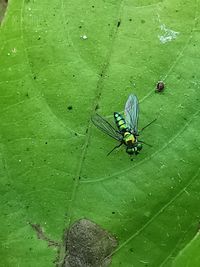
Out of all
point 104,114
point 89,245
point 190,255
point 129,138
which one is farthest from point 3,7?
point 190,255

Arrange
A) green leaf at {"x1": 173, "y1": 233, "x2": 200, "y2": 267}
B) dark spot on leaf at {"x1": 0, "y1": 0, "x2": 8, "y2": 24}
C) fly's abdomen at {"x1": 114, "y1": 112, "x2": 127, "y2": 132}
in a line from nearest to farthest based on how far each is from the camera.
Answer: green leaf at {"x1": 173, "y1": 233, "x2": 200, "y2": 267}, fly's abdomen at {"x1": 114, "y1": 112, "x2": 127, "y2": 132}, dark spot on leaf at {"x1": 0, "y1": 0, "x2": 8, "y2": 24}

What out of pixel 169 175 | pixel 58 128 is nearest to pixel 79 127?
pixel 58 128

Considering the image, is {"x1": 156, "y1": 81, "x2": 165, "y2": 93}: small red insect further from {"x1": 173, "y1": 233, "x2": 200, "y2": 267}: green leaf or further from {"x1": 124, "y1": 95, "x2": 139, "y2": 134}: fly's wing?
{"x1": 173, "y1": 233, "x2": 200, "y2": 267}: green leaf

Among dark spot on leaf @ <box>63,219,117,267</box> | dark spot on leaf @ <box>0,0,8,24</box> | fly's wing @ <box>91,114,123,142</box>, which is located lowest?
dark spot on leaf @ <box>63,219,117,267</box>

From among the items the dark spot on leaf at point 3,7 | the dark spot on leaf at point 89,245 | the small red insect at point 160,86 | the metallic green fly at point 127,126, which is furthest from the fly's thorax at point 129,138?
the dark spot on leaf at point 3,7

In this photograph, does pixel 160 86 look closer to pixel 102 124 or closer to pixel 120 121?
pixel 120 121

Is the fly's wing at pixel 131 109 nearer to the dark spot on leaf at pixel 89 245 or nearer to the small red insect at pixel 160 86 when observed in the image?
the small red insect at pixel 160 86

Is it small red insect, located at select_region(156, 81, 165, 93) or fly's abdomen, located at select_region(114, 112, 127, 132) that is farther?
fly's abdomen, located at select_region(114, 112, 127, 132)

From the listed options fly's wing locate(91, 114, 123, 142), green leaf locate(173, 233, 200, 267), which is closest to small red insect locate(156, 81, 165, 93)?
fly's wing locate(91, 114, 123, 142)
